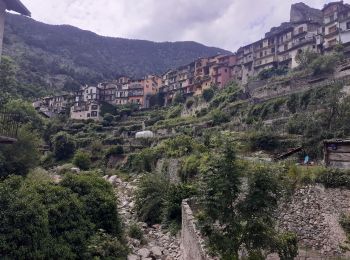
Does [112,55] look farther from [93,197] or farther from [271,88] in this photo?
[93,197]

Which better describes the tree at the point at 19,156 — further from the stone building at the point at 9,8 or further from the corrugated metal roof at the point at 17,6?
A: the corrugated metal roof at the point at 17,6

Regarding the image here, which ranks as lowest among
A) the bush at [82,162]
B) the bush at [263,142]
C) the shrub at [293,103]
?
the bush at [82,162]

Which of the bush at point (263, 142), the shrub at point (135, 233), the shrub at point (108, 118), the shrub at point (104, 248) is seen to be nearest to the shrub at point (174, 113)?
the shrub at point (108, 118)

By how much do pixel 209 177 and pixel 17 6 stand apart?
9.06 meters

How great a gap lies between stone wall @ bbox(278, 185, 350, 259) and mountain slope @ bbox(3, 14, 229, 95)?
326ft

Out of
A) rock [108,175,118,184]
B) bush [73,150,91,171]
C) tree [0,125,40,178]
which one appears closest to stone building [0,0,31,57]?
tree [0,125,40,178]

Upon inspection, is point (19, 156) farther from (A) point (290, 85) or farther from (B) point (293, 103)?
(A) point (290, 85)

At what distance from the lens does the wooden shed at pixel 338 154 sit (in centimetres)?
1845

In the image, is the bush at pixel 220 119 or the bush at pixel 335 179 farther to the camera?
the bush at pixel 220 119

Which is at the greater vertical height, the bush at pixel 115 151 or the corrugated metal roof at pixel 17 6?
the corrugated metal roof at pixel 17 6

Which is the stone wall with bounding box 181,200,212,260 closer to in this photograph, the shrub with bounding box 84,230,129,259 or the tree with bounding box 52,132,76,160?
the shrub with bounding box 84,230,129,259

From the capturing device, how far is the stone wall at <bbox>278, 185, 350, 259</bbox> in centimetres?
1597

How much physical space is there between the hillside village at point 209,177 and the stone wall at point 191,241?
0.08 metres

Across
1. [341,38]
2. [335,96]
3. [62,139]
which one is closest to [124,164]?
[62,139]
